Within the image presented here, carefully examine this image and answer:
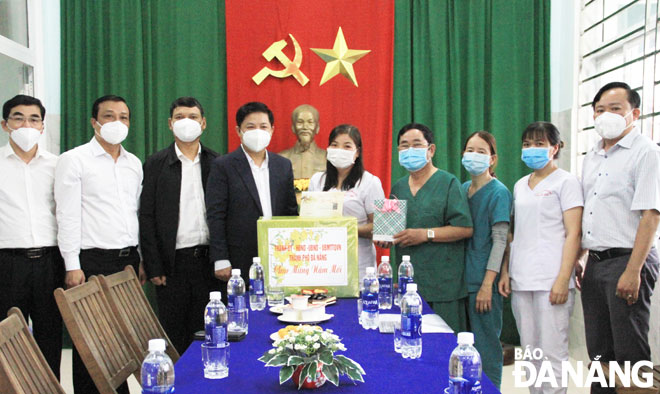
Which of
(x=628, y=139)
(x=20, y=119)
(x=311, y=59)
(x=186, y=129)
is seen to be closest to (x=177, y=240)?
(x=186, y=129)

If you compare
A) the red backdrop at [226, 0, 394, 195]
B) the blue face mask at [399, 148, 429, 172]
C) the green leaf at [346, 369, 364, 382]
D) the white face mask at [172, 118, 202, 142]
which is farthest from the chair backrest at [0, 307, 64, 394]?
the red backdrop at [226, 0, 394, 195]

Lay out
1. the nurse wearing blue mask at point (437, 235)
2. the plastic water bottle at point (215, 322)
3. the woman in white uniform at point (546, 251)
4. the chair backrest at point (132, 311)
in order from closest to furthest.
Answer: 1. the plastic water bottle at point (215, 322)
2. the chair backrest at point (132, 311)
3. the woman in white uniform at point (546, 251)
4. the nurse wearing blue mask at point (437, 235)

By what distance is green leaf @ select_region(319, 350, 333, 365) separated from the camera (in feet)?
4.49

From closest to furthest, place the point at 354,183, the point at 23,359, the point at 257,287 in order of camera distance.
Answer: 1. the point at 23,359
2. the point at 257,287
3. the point at 354,183

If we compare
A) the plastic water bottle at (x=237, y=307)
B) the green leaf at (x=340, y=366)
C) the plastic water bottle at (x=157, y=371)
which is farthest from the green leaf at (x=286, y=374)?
the plastic water bottle at (x=237, y=307)

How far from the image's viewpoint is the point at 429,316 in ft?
6.91

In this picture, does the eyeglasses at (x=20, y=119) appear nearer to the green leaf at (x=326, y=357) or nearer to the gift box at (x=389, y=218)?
the gift box at (x=389, y=218)

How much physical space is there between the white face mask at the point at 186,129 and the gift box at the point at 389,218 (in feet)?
3.83

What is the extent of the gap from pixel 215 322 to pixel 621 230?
1.90 m

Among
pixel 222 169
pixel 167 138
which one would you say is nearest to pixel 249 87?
pixel 167 138

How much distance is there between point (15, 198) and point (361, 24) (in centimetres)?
293

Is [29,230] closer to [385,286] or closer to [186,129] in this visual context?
[186,129]

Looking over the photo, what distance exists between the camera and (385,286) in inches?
90.0

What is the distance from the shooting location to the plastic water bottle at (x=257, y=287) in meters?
2.25
